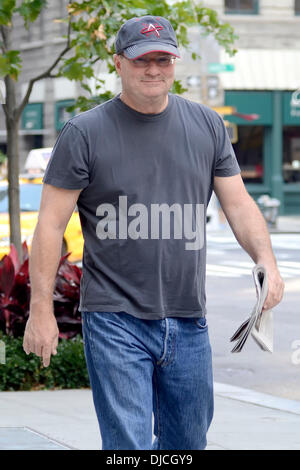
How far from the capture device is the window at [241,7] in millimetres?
36031

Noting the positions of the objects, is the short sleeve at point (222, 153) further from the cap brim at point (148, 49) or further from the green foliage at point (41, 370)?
the green foliage at point (41, 370)

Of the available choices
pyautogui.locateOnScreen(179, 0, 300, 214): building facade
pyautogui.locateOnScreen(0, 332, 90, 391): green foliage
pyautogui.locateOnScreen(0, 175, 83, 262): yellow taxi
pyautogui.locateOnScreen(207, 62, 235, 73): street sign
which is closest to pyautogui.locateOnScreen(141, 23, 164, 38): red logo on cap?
pyautogui.locateOnScreen(0, 332, 90, 391): green foliage

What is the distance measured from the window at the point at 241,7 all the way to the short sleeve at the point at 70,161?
1294 inches

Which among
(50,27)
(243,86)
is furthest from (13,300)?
(50,27)

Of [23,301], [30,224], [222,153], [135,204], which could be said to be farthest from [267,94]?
[135,204]

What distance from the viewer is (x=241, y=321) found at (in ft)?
41.7

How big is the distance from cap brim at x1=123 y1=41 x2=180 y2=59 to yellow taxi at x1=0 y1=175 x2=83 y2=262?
12134 millimetres

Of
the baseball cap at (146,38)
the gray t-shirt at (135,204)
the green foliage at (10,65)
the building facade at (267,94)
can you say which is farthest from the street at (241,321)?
the building facade at (267,94)

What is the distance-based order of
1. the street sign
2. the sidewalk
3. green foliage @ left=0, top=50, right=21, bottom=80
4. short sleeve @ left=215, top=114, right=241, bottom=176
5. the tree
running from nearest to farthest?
short sleeve @ left=215, top=114, right=241, bottom=176
the sidewalk
green foliage @ left=0, top=50, right=21, bottom=80
the tree
the street sign

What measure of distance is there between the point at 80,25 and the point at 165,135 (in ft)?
18.8

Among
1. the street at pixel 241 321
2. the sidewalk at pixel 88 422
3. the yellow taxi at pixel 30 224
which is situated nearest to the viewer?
the sidewalk at pixel 88 422

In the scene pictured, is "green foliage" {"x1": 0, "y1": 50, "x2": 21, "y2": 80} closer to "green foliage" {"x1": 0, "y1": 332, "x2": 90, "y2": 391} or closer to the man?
"green foliage" {"x1": 0, "y1": 332, "x2": 90, "y2": 391}

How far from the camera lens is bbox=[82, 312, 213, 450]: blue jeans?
3920 mm

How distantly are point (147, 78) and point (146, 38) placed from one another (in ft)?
0.48
